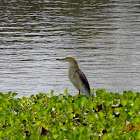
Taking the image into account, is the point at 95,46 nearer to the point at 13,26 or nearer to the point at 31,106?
the point at 13,26

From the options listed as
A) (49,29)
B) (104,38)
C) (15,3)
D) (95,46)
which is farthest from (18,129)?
(15,3)

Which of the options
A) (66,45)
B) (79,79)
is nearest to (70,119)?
(79,79)

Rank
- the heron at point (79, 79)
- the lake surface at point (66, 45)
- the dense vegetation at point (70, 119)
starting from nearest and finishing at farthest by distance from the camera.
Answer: the dense vegetation at point (70, 119)
the heron at point (79, 79)
the lake surface at point (66, 45)

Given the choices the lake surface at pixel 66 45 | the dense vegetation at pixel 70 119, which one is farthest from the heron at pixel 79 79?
the lake surface at pixel 66 45

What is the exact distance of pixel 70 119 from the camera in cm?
681

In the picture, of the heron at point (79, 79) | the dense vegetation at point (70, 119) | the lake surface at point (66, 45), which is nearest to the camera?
the dense vegetation at point (70, 119)

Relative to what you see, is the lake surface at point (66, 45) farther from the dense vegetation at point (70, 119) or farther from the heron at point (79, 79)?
the dense vegetation at point (70, 119)

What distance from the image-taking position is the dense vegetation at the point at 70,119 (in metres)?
6.08

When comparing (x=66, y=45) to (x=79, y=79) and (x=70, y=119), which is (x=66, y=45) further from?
(x=70, y=119)

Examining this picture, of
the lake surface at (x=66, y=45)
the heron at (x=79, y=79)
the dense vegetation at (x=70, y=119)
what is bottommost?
the lake surface at (x=66, y=45)

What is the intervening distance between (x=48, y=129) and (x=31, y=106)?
1.17m

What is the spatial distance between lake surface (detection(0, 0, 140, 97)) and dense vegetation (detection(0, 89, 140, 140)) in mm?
3652

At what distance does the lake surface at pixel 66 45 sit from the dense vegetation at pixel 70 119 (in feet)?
12.0

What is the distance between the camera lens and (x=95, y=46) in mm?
17547
